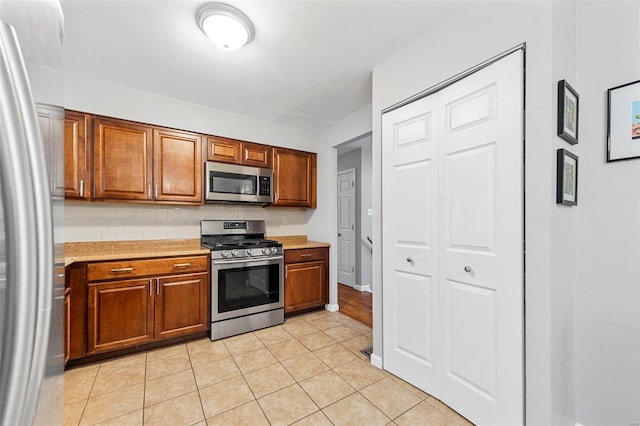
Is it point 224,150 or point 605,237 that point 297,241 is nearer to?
point 224,150

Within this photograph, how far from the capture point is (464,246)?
164cm

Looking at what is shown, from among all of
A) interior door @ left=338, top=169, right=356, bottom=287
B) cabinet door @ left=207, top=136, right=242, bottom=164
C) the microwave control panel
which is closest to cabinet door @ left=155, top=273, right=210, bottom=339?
the microwave control panel

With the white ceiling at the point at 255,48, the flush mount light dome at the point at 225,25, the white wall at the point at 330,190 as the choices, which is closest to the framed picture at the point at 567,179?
the white ceiling at the point at 255,48

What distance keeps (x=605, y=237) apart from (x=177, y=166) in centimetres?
341

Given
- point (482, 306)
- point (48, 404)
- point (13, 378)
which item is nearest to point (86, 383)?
point (48, 404)

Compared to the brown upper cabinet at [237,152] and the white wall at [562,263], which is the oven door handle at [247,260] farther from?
the white wall at [562,263]

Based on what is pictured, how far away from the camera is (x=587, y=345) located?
1.51m

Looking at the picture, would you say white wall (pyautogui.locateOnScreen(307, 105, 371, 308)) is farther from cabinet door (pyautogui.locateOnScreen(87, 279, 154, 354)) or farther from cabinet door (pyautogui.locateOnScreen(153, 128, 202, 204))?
cabinet door (pyautogui.locateOnScreen(87, 279, 154, 354))

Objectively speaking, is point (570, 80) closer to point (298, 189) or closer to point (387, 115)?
point (387, 115)

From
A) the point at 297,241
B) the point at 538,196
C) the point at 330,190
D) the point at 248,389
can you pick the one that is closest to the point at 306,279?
the point at 297,241

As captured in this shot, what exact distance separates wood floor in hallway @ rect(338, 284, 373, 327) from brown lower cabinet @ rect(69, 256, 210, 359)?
173cm

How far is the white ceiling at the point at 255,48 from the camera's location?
169cm

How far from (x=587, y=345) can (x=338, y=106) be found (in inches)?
112

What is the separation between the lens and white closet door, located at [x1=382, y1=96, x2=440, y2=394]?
6.00ft
